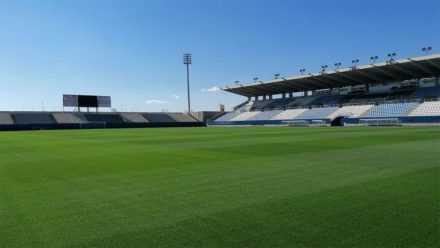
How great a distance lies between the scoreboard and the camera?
263ft

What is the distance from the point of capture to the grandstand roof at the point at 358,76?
2090 inches

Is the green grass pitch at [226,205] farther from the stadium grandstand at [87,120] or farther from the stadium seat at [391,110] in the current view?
the stadium grandstand at [87,120]

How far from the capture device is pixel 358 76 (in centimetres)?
6262

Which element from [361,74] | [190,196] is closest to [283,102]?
[361,74]

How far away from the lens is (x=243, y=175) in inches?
369

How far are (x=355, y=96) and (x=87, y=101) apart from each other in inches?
2287

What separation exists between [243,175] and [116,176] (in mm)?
3464

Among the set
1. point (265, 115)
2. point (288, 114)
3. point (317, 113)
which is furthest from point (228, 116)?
point (317, 113)

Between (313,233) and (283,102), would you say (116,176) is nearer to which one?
(313,233)

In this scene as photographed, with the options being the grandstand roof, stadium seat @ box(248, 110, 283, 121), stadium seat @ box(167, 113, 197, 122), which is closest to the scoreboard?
stadium seat @ box(167, 113, 197, 122)

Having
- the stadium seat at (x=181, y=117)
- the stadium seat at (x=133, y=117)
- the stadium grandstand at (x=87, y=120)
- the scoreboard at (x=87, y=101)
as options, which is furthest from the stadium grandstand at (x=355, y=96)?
the scoreboard at (x=87, y=101)

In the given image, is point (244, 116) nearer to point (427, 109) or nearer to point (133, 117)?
point (133, 117)

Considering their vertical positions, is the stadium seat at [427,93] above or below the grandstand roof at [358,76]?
below

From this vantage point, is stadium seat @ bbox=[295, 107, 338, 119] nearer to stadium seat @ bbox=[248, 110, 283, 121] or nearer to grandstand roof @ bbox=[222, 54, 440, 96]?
grandstand roof @ bbox=[222, 54, 440, 96]
